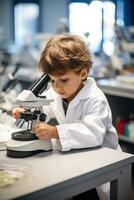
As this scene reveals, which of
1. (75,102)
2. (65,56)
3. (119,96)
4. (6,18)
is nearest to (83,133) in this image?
(75,102)

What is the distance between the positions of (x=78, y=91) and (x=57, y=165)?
390 millimetres

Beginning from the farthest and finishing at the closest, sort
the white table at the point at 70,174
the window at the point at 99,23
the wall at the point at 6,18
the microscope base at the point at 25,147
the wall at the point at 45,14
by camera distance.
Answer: the wall at the point at 6,18 → the wall at the point at 45,14 → the window at the point at 99,23 → the microscope base at the point at 25,147 → the white table at the point at 70,174

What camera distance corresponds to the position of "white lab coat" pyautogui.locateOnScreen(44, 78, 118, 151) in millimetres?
1201

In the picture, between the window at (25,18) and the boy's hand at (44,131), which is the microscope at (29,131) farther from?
the window at (25,18)

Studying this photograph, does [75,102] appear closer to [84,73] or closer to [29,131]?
[84,73]

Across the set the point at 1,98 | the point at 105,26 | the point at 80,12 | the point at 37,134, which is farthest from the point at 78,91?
the point at 80,12

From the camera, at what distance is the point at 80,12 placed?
4445 mm

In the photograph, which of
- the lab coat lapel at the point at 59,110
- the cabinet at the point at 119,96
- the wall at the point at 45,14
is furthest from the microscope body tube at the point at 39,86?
the wall at the point at 45,14

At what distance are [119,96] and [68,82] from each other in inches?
68.5

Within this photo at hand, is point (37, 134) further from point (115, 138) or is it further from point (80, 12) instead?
point (80, 12)

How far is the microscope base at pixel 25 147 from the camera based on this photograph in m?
1.13

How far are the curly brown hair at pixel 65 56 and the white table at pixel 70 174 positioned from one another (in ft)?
1.00

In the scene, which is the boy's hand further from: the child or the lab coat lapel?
the lab coat lapel

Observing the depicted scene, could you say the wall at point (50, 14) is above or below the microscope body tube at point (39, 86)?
above
